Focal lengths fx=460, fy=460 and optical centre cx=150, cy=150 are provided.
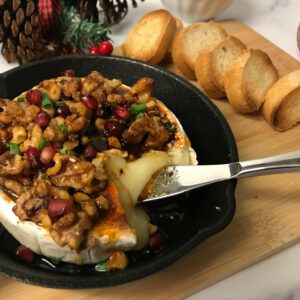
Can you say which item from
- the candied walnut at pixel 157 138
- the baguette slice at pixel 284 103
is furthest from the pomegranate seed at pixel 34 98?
the baguette slice at pixel 284 103

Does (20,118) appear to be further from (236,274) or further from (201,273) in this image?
(236,274)

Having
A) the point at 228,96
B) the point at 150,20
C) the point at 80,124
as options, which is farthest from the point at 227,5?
the point at 80,124

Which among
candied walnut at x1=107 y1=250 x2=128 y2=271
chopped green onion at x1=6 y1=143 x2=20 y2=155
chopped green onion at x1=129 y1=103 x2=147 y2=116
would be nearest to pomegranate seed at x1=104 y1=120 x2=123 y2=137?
chopped green onion at x1=129 y1=103 x2=147 y2=116

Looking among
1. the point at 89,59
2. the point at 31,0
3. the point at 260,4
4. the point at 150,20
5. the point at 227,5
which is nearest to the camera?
the point at 89,59

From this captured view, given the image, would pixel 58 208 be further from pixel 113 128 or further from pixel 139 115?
pixel 139 115

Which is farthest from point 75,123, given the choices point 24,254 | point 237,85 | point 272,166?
point 237,85

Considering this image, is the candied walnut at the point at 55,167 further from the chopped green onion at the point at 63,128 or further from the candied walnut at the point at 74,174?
the chopped green onion at the point at 63,128

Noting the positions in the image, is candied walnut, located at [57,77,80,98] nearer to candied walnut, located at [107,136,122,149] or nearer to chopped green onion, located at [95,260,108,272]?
Answer: candied walnut, located at [107,136,122,149]
